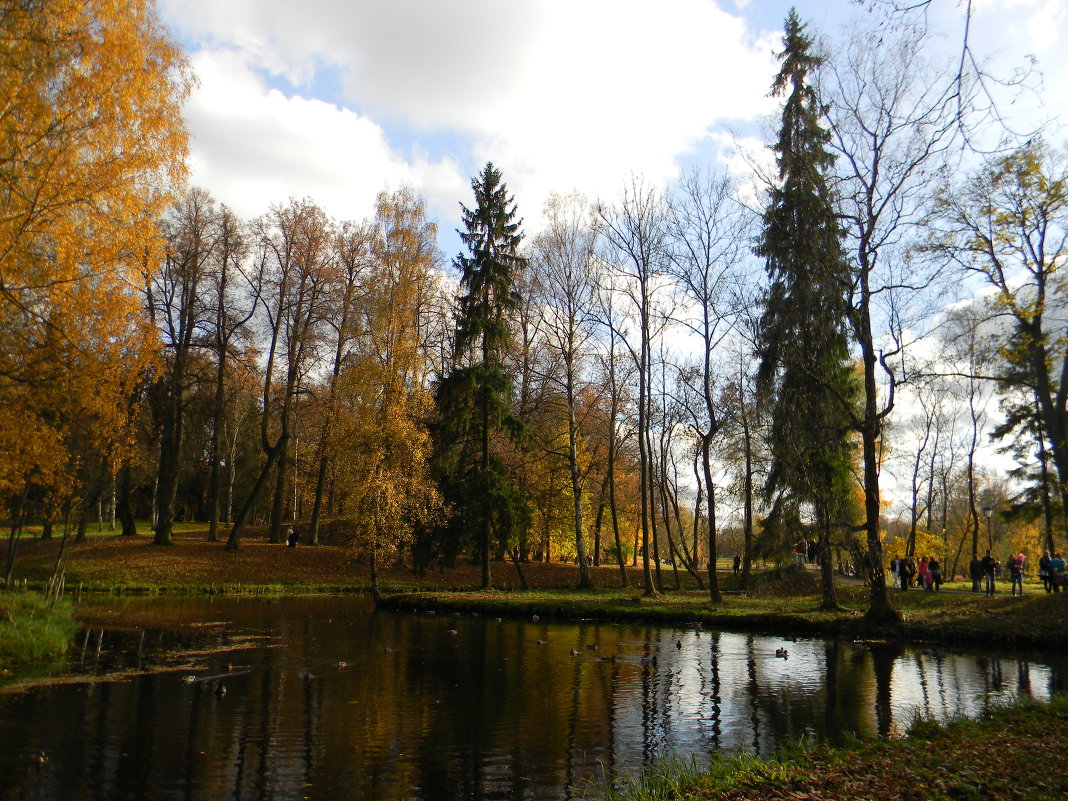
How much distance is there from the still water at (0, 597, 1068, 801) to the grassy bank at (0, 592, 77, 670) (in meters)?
0.67

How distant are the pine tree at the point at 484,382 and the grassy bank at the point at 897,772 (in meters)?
22.3

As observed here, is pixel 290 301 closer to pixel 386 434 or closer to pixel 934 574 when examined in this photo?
pixel 386 434

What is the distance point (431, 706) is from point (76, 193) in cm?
935

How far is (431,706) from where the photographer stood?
10789mm

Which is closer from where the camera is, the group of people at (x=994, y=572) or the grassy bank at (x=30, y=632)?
the grassy bank at (x=30, y=632)

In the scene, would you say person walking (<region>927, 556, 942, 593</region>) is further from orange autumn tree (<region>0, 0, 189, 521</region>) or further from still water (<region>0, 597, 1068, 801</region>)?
orange autumn tree (<region>0, 0, 189, 521</region>)

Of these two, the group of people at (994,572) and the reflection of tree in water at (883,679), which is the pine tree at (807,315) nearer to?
the reflection of tree in water at (883,679)

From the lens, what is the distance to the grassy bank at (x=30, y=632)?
42.4 ft

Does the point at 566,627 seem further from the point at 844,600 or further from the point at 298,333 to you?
the point at 298,333

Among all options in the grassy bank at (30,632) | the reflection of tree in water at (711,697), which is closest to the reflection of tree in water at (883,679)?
the reflection of tree in water at (711,697)

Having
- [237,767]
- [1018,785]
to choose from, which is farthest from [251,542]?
[1018,785]

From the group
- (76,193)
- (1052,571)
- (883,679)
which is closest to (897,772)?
(883,679)

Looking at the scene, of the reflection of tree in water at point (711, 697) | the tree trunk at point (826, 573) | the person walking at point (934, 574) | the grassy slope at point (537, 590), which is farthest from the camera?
the person walking at point (934, 574)

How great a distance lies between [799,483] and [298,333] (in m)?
23.8
